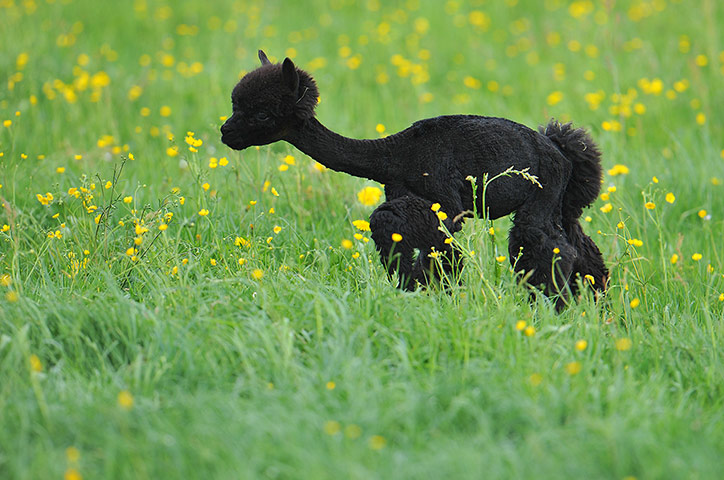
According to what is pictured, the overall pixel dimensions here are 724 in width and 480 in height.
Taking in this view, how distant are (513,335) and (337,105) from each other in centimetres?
462

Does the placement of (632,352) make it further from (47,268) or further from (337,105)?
(337,105)

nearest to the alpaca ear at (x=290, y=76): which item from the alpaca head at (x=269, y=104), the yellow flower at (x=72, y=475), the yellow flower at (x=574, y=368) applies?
the alpaca head at (x=269, y=104)

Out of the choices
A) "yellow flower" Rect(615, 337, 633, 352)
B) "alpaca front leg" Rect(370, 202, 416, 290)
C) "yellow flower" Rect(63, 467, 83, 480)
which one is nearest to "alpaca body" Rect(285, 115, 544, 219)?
"alpaca front leg" Rect(370, 202, 416, 290)

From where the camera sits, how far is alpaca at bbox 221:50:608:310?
11.4 feet

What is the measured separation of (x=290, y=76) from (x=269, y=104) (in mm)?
154

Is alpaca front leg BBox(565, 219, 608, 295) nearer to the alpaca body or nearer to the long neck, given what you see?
the alpaca body

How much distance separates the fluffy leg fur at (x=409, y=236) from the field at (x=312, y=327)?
0.09m

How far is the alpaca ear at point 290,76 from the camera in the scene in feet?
11.2

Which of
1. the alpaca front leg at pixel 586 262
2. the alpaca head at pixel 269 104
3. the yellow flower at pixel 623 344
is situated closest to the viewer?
the yellow flower at pixel 623 344

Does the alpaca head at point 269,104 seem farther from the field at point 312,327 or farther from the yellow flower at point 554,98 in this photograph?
the yellow flower at point 554,98

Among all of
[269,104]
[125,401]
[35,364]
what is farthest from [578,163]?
[35,364]

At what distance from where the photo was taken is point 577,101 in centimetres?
753

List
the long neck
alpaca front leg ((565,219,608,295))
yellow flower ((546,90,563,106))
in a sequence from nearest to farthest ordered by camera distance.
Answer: the long neck < alpaca front leg ((565,219,608,295)) < yellow flower ((546,90,563,106))

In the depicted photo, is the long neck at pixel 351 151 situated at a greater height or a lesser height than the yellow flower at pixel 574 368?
greater
